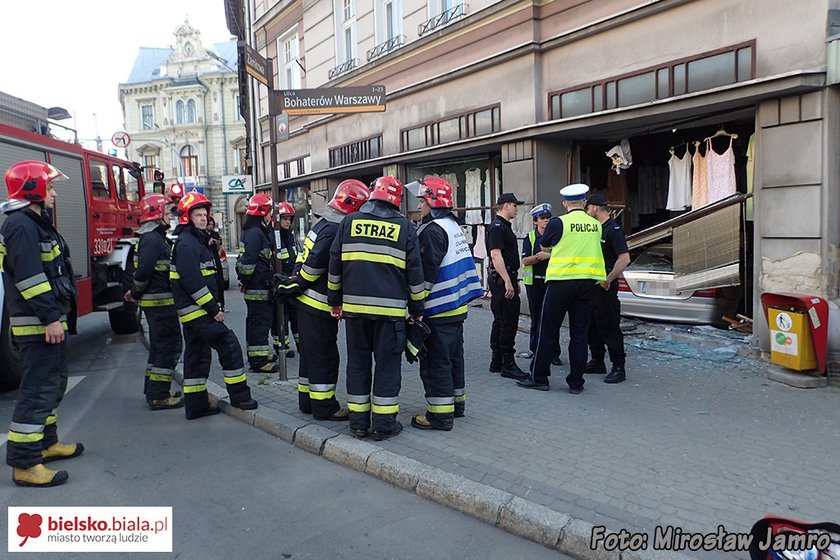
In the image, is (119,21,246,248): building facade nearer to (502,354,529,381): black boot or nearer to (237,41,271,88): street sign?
(237,41,271,88): street sign

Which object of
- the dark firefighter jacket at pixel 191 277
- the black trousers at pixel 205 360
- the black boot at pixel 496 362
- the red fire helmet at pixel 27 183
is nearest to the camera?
the red fire helmet at pixel 27 183

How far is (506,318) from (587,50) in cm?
464

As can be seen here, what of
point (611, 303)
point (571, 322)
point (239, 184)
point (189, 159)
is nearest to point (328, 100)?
point (571, 322)

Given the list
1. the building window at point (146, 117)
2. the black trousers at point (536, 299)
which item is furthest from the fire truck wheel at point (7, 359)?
the building window at point (146, 117)

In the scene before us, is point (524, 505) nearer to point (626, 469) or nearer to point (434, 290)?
point (626, 469)

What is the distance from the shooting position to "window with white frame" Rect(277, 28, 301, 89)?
18203 millimetres

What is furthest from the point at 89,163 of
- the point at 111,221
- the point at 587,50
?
the point at 587,50

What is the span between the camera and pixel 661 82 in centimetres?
800

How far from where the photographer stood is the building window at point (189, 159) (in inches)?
2106

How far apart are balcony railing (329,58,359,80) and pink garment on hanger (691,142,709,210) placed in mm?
8586

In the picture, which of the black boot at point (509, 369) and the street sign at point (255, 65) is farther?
the street sign at point (255, 65)

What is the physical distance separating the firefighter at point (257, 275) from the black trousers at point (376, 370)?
2.74 metres

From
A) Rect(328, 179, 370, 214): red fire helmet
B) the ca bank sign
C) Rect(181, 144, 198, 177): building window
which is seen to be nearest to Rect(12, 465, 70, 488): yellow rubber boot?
Rect(328, 179, 370, 214): red fire helmet

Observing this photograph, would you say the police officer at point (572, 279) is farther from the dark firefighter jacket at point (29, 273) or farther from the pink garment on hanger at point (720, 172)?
the dark firefighter jacket at point (29, 273)
